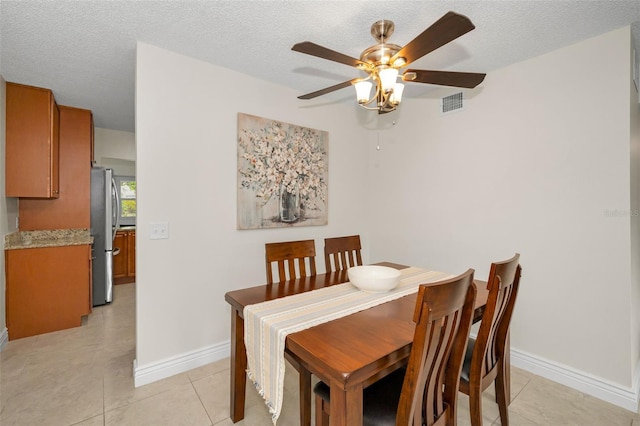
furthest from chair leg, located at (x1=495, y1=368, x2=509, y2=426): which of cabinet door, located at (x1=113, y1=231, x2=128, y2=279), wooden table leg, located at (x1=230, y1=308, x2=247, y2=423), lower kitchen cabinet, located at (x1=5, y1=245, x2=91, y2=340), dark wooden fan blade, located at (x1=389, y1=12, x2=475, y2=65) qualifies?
cabinet door, located at (x1=113, y1=231, x2=128, y2=279)

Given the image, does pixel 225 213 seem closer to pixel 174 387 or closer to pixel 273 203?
pixel 273 203

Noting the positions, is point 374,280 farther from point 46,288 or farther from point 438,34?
point 46,288

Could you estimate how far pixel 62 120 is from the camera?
336 centimetres

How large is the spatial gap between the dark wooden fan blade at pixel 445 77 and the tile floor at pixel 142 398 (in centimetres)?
202

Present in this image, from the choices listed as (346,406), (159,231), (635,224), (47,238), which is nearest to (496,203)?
(635,224)

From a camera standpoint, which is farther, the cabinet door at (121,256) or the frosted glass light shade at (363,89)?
the cabinet door at (121,256)

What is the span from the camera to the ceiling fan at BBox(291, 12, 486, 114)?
1.26 meters

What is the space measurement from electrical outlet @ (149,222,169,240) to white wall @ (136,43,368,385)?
0.03 metres

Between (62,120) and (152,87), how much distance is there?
2.21 m

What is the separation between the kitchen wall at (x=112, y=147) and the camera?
4.34m

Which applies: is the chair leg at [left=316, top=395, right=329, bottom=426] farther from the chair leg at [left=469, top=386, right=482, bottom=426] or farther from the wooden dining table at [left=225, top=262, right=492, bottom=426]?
the chair leg at [left=469, top=386, right=482, bottom=426]

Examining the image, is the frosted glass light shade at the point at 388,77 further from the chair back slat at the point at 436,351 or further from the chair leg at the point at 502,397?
the chair leg at the point at 502,397

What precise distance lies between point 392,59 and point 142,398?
2.64 m

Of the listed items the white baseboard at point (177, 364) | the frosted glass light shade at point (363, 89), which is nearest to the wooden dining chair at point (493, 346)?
the frosted glass light shade at point (363, 89)
